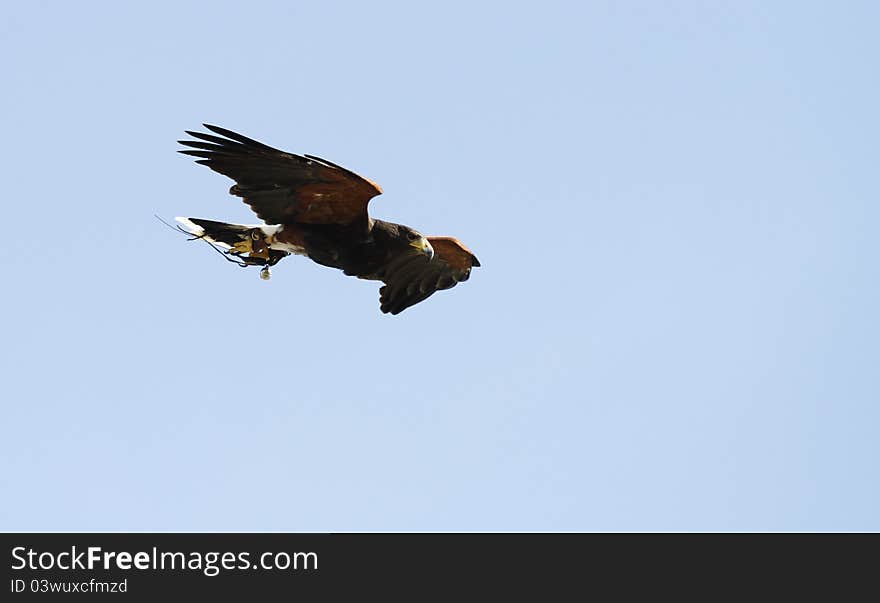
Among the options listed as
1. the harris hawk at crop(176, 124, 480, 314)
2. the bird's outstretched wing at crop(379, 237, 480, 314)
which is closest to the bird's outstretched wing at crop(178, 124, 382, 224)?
the harris hawk at crop(176, 124, 480, 314)

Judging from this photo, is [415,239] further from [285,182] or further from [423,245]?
[285,182]

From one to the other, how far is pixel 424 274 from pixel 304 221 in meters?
2.93

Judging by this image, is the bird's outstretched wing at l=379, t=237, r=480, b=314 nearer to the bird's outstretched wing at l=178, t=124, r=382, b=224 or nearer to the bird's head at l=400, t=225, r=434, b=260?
the bird's head at l=400, t=225, r=434, b=260

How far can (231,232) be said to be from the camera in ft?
78.8

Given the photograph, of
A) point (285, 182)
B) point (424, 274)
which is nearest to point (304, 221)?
point (285, 182)

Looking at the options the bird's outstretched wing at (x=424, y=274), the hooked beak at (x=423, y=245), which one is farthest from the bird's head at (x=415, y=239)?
the bird's outstretched wing at (x=424, y=274)

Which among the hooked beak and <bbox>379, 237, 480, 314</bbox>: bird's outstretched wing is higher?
<bbox>379, 237, 480, 314</bbox>: bird's outstretched wing

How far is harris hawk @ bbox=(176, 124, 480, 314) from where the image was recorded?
2272 centimetres

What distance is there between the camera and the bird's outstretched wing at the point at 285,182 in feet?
74.0

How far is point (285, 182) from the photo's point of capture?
76.0ft

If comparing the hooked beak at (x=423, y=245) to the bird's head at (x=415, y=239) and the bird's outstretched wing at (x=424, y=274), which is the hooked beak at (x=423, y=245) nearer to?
the bird's head at (x=415, y=239)

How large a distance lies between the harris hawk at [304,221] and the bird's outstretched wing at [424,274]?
30 mm

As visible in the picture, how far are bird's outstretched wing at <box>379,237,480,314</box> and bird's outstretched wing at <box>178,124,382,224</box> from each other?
205cm
